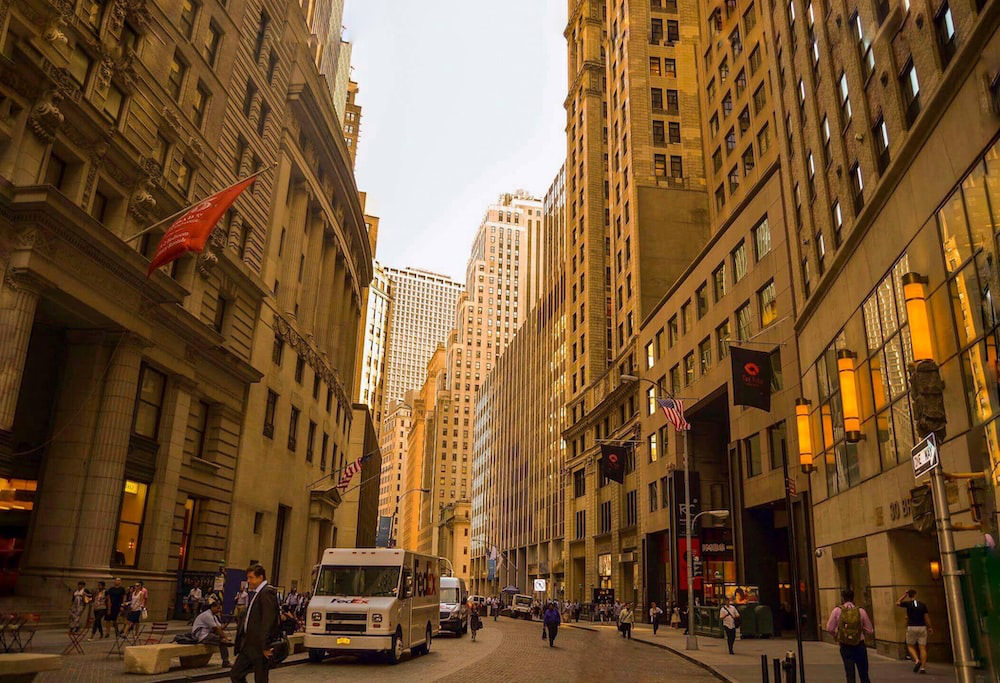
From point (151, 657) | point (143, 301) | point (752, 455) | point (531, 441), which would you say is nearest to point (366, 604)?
point (151, 657)

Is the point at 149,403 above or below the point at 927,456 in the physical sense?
above

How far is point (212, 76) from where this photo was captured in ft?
107

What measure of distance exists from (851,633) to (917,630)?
18.5 feet

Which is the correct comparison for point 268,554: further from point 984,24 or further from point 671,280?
point 671,280

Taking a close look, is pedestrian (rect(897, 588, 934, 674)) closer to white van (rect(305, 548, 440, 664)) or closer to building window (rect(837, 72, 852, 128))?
white van (rect(305, 548, 440, 664))

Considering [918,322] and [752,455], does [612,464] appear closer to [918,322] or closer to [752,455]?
[752,455]

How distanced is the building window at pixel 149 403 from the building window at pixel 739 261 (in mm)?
30396

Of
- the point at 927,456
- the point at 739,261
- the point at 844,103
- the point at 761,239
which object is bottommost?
the point at 927,456

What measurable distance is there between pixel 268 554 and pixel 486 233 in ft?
542

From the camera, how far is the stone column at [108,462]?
23.9 meters

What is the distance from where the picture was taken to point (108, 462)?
24.7 metres

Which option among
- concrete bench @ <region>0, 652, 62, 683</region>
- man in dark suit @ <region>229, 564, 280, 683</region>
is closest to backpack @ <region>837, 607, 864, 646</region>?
man in dark suit @ <region>229, 564, 280, 683</region>

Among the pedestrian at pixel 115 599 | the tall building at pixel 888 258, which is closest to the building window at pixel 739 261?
the tall building at pixel 888 258

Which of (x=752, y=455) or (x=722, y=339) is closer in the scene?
(x=752, y=455)
